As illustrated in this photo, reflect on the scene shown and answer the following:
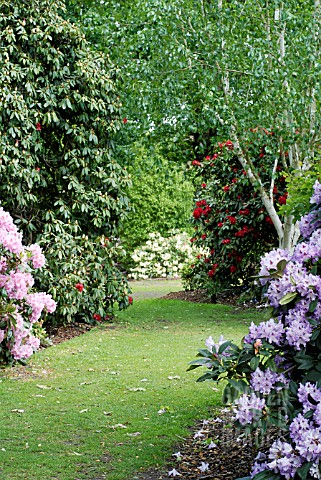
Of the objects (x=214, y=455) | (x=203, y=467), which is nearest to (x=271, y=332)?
(x=203, y=467)

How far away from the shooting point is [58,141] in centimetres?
844

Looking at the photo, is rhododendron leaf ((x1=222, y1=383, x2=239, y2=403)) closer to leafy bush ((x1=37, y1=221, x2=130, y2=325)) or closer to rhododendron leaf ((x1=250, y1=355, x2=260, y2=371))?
rhododendron leaf ((x1=250, y1=355, x2=260, y2=371))

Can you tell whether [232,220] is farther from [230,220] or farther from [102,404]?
[102,404]

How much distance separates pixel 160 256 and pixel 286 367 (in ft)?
45.5

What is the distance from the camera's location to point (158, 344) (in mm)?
7289

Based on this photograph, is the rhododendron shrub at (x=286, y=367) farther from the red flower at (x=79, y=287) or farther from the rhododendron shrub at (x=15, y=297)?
the red flower at (x=79, y=287)

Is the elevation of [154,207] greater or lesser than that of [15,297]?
lesser

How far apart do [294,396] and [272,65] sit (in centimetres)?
541

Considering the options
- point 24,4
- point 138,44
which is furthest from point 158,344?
point 24,4

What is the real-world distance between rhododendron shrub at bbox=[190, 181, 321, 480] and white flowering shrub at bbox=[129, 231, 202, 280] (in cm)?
1355

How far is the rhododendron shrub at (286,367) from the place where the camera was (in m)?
2.63

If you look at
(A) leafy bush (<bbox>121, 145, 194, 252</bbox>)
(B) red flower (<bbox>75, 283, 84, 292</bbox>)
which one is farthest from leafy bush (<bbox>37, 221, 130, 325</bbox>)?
(A) leafy bush (<bbox>121, 145, 194, 252</bbox>)

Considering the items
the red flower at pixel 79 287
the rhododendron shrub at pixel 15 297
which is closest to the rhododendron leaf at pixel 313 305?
the rhododendron shrub at pixel 15 297

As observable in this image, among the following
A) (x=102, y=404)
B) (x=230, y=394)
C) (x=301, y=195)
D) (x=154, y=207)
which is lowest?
(x=154, y=207)
